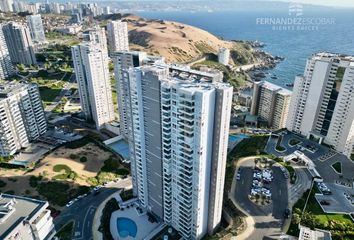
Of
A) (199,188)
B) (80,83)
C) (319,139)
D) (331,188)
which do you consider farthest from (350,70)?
(80,83)

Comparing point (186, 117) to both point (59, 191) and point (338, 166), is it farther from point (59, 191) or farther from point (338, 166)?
point (338, 166)

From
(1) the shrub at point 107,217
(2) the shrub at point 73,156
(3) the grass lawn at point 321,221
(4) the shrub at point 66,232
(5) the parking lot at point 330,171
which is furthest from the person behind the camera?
(2) the shrub at point 73,156

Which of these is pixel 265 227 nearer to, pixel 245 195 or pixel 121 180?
pixel 245 195

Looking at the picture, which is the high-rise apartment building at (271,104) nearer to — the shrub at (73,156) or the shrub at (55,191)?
the shrub at (73,156)

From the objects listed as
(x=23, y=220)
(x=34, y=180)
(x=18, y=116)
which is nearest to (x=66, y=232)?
(x=23, y=220)

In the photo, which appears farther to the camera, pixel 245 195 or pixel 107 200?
pixel 107 200

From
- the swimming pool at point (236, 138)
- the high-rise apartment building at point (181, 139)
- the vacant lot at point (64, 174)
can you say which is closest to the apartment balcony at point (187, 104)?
the high-rise apartment building at point (181, 139)

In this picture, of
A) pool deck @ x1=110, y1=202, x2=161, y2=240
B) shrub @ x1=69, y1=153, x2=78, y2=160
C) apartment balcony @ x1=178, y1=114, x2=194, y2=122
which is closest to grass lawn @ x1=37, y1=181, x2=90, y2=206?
shrub @ x1=69, y1=153, x2=78, y2=160
